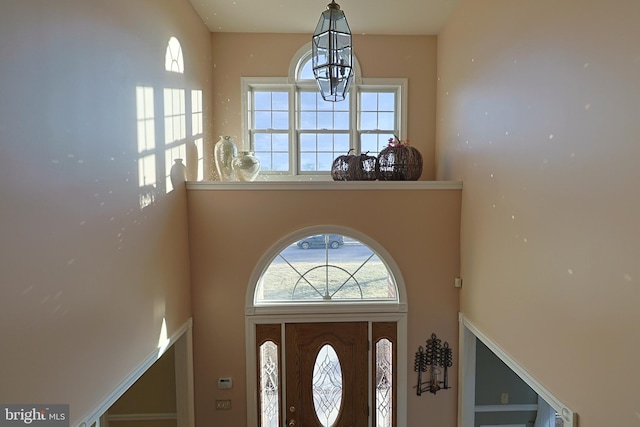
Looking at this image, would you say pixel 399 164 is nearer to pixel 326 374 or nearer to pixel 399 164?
pixel 399 164

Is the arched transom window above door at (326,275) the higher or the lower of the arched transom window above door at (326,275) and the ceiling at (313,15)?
the lower

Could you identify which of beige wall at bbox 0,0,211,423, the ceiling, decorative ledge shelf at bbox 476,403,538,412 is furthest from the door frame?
the ceiling

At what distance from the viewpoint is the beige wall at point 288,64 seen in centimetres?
452

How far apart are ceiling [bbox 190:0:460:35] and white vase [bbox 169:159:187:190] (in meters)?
1.78

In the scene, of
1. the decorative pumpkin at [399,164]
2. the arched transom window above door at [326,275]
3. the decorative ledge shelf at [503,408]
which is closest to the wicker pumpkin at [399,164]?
the decorative pumpkin at [399,164]

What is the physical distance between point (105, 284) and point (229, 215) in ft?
5.41

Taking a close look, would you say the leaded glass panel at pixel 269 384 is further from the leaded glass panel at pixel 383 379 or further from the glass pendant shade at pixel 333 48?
the glass pendant shade at pixel 333 48

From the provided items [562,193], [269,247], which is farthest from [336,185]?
[562,193]

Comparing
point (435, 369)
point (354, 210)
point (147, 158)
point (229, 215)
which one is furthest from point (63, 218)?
point (435, 369)

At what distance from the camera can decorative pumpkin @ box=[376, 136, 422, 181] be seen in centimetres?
399

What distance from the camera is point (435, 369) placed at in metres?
3.97

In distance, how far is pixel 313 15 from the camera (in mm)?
4066

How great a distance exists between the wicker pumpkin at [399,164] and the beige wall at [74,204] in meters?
2.39

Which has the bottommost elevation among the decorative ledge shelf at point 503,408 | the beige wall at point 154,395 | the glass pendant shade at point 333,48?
the decorative ledge shelf at point 503,408
